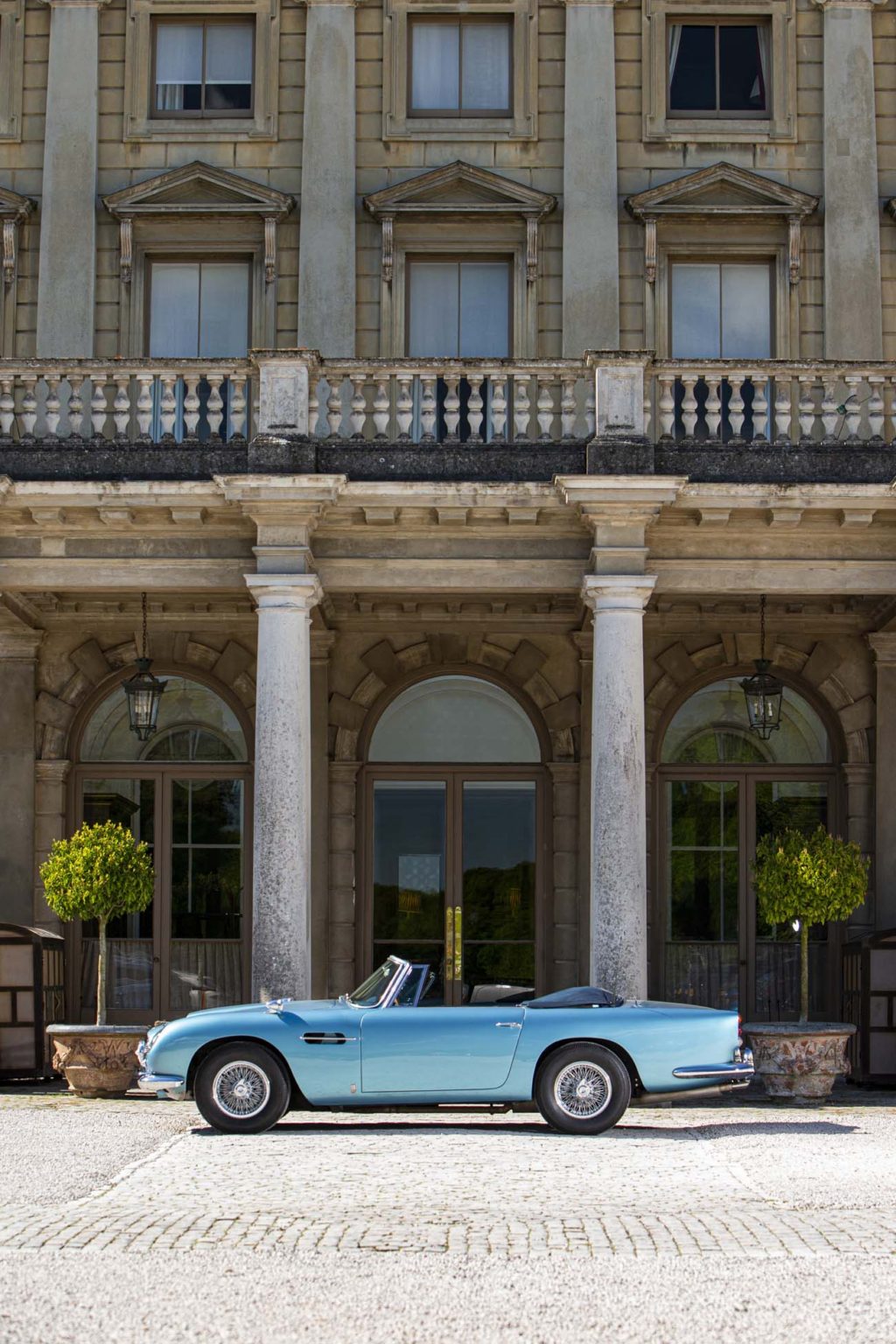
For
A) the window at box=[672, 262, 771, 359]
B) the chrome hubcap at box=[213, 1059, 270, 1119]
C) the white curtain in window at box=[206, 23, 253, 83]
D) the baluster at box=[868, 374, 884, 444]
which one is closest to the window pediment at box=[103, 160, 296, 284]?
the white curtain in window at box=[206, 23, 253, 83]

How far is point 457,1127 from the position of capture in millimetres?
13195

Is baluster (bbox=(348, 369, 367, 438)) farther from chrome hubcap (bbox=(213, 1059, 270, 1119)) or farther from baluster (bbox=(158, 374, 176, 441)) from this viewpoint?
chrome hubcap (bbox=(213, 1059, 270, 1119))

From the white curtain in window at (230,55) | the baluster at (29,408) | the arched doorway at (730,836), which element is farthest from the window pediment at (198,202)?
the arched doorway at (730,836)

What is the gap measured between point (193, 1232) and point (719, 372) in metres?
9.93

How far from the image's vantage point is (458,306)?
65.8 ft

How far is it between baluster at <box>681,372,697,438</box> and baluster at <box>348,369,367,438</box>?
2687mm

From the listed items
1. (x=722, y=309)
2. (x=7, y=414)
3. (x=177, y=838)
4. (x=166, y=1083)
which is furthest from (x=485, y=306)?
(x=166, y=1083)

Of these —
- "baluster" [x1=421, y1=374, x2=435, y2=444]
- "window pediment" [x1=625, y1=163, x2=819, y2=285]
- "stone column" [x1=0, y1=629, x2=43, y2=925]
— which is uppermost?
"window pediment" [x1=625, y1=163, x2=819, y2=285]

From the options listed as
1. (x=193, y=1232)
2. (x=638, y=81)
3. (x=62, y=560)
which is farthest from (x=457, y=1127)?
(x=638, y=81)

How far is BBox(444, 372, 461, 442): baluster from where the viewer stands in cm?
1644

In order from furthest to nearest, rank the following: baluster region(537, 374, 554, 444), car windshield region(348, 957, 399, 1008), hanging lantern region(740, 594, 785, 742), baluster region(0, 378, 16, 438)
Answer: hanging lantern region(740, 594, 785, 742) → baluster region(0, 378, 16, 438) → baluster region(537, 374, 554, 444) → car windshield region(348, 957, 399, 1008)

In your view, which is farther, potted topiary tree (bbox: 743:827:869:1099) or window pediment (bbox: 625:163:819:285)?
window pediment (bbox: 625:163:819:285)

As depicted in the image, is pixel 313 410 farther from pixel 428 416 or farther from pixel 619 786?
pixel 619 786

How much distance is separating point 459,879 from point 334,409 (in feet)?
18.5
